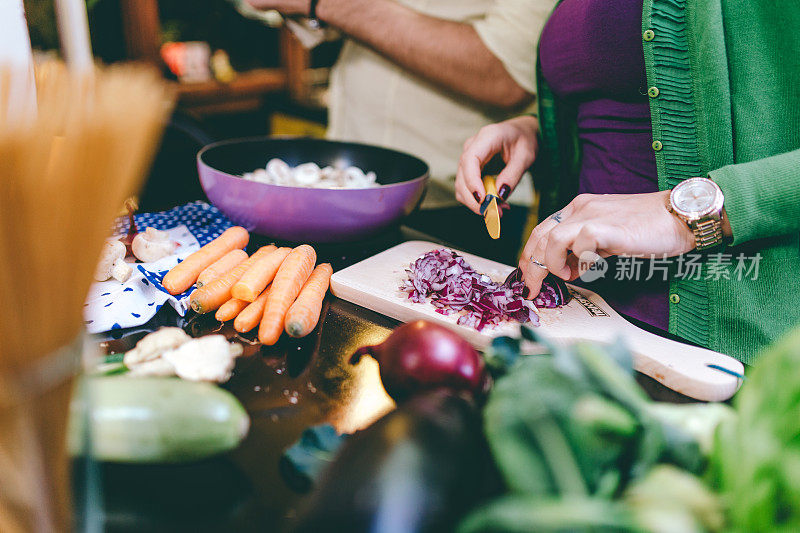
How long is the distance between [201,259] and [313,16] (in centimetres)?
102

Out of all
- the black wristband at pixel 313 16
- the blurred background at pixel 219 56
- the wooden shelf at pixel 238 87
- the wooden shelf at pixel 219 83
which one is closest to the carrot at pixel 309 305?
the black wristband at pixel 313 16

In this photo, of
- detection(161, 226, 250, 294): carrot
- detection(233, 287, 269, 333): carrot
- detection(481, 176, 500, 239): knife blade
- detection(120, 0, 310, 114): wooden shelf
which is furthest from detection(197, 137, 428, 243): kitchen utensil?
detection(120, 0, 310, 114): wooden shelf

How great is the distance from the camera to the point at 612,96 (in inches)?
44.2

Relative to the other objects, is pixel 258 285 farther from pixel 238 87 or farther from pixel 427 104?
pixel 238 87

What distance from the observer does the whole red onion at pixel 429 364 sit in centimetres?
65

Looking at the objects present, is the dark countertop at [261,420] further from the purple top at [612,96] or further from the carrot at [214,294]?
the purple top at [612,96]

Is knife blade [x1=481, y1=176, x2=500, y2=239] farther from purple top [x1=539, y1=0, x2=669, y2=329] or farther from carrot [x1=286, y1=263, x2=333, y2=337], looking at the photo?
carrot [x1=286, y1=263, x2=333, y2=337]

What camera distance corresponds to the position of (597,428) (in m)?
0.42

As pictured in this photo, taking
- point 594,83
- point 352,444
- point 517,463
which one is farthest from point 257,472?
point 594,83

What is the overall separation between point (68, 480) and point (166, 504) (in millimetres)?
125

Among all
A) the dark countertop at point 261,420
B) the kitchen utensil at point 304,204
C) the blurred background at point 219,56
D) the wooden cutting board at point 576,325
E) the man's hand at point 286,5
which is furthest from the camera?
the blurred background at point 219,56

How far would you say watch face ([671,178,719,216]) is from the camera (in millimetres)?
878

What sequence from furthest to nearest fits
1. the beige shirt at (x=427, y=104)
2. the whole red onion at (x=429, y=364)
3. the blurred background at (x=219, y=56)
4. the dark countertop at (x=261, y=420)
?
the blurred background at (x=219, y=56) < the beige shirt at (x=427, y=104) < the whole red onion at (x=429, y=364) < the dark countertop at (x=261, y=420)

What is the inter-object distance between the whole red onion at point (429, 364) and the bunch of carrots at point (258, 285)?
0.25 m
